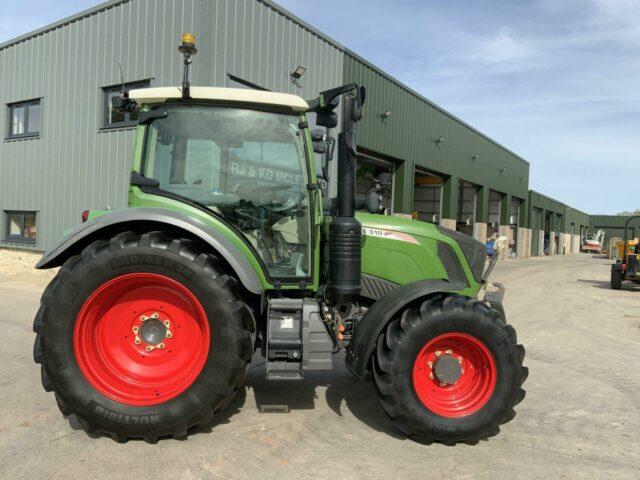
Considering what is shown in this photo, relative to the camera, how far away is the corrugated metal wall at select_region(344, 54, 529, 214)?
1495cm

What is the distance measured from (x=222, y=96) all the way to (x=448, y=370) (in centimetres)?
248

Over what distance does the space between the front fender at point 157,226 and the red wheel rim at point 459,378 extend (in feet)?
4.13

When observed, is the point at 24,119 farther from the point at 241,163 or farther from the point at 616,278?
the point at 616,278

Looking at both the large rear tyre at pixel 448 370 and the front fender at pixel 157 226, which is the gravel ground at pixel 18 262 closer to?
the front fender at pixel 157 226

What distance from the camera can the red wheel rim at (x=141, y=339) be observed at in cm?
315

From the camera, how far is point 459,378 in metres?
3.33

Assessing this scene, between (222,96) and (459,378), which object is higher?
(222,96)

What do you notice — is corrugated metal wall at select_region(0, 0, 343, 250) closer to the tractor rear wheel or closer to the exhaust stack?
the exhaust stack

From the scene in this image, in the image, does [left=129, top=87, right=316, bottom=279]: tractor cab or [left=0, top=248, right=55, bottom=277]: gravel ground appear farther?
[left=0, top=248, right=55, bottom=277]: gravel ground

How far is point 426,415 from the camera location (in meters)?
3.16

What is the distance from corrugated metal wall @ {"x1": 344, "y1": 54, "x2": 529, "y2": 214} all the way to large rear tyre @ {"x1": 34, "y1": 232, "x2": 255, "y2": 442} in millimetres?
11202

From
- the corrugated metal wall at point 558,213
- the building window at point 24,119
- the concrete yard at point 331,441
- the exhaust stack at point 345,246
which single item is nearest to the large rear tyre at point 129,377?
the concrete yard at point 331,441

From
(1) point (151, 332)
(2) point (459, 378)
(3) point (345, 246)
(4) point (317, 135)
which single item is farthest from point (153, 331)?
(2) point (459, 378)

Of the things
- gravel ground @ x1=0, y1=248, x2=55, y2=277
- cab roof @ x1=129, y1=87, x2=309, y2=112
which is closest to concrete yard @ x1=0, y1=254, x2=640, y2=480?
cab roof @ x1=129, y1=87, x2=309, y2=112
